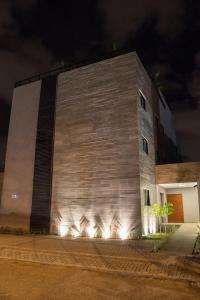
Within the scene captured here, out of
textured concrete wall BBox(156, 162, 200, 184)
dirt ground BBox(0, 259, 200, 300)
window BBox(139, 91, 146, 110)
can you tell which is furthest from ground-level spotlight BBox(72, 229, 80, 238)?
window BBox(139, 91, 146, 110)


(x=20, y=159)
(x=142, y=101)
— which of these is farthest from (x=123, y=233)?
(x=20, y=159)

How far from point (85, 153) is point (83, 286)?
8.62 m

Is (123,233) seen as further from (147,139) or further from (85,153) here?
(147,139)

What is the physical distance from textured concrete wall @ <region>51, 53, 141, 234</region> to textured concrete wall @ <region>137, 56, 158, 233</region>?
0.50 meters

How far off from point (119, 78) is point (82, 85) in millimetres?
2367

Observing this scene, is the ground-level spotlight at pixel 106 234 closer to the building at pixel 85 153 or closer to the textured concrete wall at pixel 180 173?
the building at pixel 85 153

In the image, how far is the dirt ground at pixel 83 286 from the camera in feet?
15.9

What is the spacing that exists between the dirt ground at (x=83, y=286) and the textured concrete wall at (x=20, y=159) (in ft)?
27.7

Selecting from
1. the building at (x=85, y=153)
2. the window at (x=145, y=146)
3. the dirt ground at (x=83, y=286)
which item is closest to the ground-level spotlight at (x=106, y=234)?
the building at (x=85, y=153)

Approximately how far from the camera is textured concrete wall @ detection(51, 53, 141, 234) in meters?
12.2

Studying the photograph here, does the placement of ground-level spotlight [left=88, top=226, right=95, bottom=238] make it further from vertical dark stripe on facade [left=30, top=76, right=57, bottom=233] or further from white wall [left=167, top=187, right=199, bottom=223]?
white wall [left=167, top=187, right=199, bottom=223]

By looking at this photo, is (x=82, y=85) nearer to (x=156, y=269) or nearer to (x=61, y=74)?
(x=61, y=74)

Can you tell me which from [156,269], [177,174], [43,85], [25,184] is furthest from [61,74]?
[156,269]

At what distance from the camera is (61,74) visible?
15805 millimetres
